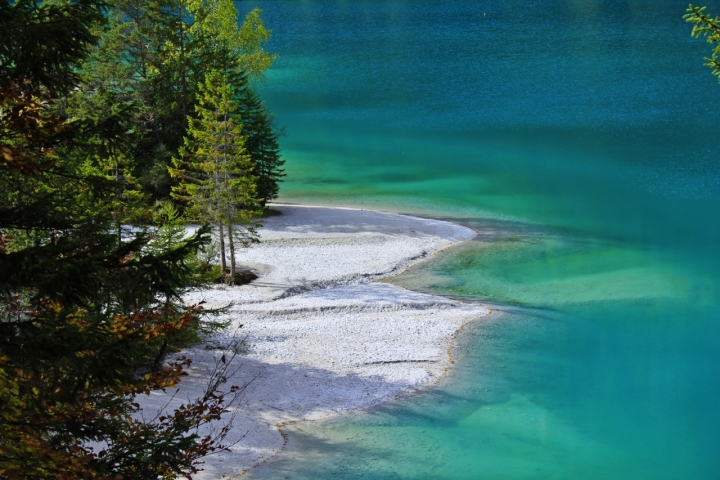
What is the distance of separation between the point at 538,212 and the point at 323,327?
44.4 ft

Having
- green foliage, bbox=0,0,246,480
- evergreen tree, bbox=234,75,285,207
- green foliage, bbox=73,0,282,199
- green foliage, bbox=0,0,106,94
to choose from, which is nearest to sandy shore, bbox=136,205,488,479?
evergreen tree, bbox=234,75,285,207

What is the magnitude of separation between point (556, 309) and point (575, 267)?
12.3 ft

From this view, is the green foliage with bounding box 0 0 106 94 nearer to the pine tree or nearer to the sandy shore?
the sandy shore

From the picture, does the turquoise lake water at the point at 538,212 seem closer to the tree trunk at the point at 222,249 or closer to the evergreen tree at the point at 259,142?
the evergreen tree at the point at 259,142

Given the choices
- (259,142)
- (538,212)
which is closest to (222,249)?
(259,142)

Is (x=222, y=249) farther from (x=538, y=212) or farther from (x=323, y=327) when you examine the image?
(x=538, y=212)

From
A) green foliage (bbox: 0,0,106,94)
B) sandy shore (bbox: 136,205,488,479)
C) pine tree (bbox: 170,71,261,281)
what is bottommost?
sandy shore (bbox: 136,205,488,479)

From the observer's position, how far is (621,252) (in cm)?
2847

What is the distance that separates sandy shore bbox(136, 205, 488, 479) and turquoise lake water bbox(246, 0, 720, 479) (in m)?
0.80

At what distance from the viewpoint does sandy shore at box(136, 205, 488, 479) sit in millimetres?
18109

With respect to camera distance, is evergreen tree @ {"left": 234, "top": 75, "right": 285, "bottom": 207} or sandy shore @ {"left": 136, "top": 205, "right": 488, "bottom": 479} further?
evergreen tree @ {"left": 234, "top": 75, "right": 285, "bottom": 207}

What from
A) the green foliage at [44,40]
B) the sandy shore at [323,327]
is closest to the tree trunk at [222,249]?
the sandy shore at [323,327]

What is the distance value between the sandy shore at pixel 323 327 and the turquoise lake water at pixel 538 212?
0.80 metres

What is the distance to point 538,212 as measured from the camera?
108ft
